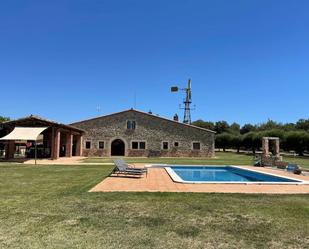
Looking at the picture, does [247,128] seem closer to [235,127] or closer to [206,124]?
[235,127]

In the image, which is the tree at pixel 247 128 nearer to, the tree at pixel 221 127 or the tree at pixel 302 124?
the tree at pixel 221 127

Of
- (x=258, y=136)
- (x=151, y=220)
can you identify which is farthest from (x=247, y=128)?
(x=151, y=220)

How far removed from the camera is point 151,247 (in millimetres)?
4117

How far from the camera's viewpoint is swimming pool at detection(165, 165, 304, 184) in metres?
12.4

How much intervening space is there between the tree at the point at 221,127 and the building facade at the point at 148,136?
1937 inches

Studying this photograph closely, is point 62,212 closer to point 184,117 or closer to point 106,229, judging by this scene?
point 106,229

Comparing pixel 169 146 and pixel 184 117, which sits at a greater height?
pixel 184 117

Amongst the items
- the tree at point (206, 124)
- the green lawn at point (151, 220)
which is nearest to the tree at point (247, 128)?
the tree at point (206, 124)

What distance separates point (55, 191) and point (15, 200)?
1431 mm

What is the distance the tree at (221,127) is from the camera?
277 ft

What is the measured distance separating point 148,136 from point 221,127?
52189 mm

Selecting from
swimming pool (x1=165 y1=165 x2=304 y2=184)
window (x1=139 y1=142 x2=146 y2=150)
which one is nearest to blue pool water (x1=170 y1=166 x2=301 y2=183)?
swimming pool (x1=165 y1=165 x2=304 y2=184)

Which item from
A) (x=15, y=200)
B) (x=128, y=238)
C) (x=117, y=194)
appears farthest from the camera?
(x=117, y=194)

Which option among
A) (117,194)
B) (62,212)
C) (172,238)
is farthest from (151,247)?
(117,194)
